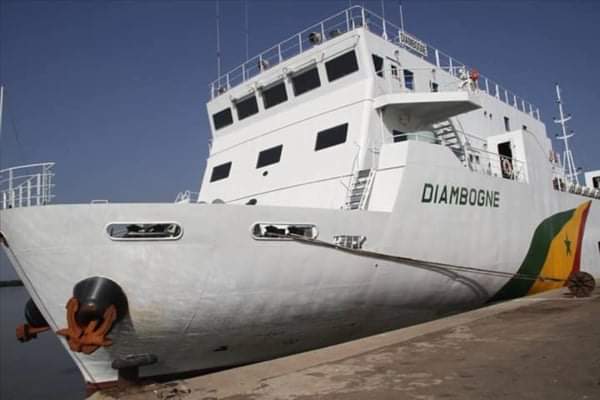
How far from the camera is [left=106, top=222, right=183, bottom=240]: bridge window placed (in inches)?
251

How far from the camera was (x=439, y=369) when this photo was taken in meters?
5.55

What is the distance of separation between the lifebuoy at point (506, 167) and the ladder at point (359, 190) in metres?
5.04

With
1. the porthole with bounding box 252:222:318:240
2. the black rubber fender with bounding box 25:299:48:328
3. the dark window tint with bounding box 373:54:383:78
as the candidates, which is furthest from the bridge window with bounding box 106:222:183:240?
the dark window tint with bounding box 373:54:383:78

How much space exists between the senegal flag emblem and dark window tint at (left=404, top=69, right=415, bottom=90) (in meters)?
5.47

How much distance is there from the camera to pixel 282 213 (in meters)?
7.32

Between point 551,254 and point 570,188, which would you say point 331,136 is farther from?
point 570,188

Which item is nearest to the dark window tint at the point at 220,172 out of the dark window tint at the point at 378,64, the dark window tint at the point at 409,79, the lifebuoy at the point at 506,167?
the dark window tint at the point at 378,64

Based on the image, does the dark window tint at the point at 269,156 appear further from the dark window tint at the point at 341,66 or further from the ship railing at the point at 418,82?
the ship railing at the point at 418,82

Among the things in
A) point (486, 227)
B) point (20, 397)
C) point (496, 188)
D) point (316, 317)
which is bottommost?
point (20, 397)

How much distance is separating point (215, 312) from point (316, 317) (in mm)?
1877

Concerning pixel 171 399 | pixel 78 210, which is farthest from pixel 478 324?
pixel 78 210

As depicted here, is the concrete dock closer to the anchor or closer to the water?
the anchor

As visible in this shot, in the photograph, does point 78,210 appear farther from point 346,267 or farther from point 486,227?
point 486,227

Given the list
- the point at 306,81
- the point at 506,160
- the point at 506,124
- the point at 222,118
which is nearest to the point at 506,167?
the point at 506,160
